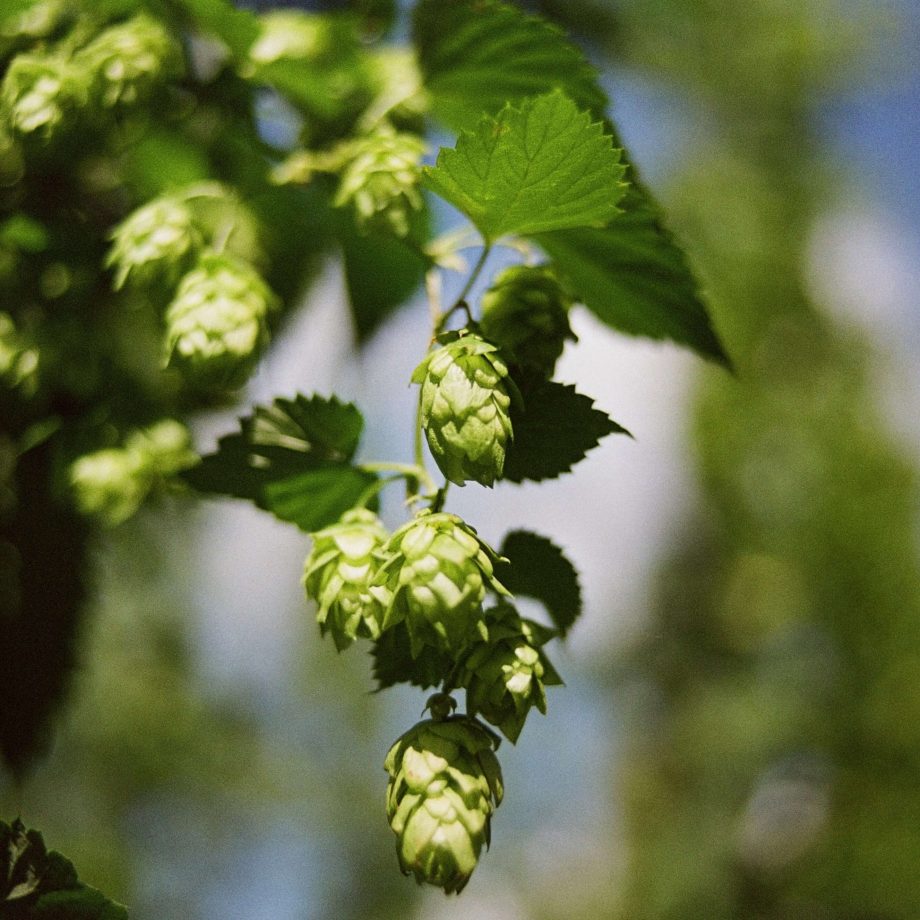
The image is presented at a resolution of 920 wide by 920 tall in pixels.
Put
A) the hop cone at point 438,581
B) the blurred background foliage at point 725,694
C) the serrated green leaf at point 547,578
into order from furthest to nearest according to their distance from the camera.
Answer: the blurred background foliage at point 725,694
the serrated green leaf at point 547,578
the hop cone at point 438,581

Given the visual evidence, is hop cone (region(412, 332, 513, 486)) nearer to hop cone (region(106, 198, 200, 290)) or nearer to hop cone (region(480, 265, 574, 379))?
hop cone (region(480, 265, 574, 379))

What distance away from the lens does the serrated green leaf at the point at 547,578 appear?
18.3 inches

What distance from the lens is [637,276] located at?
551 millimetres

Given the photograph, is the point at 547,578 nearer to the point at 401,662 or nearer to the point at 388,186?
the point at 401,662

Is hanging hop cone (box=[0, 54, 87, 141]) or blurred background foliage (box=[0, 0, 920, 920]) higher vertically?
hanging hop cone (box=[0, 54, 87, 141])

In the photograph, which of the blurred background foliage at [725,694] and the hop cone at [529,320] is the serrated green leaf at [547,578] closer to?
the hop cone at [529,320]

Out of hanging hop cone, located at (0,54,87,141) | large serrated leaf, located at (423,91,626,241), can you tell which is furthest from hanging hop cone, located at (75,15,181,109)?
large serrated leaf, located at (423,91,626,241)

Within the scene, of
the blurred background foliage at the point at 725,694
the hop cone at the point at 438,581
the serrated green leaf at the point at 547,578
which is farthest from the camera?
the blurred background foliage at the point at 725,694

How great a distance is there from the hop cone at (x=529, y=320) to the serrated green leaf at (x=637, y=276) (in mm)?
49

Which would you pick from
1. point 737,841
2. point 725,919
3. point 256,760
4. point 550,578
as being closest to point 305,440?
point 550,578

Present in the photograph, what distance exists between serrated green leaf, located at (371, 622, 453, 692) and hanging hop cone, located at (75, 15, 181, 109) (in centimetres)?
38

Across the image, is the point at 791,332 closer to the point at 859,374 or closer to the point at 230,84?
the point at 859,374

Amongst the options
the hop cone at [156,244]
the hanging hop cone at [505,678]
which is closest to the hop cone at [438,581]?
the hanging hop cone at [505,678]

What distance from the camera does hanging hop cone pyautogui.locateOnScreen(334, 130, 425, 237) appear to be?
1.66 feet
